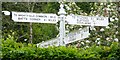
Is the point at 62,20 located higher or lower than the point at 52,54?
higher

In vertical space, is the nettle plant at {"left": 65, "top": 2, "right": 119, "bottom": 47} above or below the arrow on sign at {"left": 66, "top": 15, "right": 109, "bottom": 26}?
below

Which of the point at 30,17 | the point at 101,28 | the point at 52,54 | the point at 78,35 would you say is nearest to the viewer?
the point at 52,54

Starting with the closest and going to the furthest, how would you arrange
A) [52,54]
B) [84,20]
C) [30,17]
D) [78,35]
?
[52,54] → [30,17] → [78,35] → [84,20]

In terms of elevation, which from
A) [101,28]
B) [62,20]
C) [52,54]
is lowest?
[101,28]

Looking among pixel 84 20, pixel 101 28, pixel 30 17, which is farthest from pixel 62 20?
pixel 101 28

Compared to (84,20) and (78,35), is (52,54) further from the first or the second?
(84,20)

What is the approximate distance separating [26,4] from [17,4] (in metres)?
0.25

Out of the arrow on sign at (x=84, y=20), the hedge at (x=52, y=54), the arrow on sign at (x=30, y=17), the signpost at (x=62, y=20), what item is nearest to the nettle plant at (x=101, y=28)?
the arrow on sign at (x=84, y=20)

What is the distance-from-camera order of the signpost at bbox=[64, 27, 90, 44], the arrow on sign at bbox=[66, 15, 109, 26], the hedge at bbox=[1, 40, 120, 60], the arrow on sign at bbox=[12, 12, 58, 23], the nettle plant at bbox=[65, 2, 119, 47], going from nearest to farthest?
the hedge at bbox=[1, 40, 120, 60]
the arrow on sign at bbox=[12, 12, 58, 23]
the signpost at bbox=[64, 27, 90, 44]
the arrow on sign at bbox=[66, 15, 109, 26]
the nettle plant at bbox=[65, 2, 119, 47]

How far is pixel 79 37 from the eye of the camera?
19.0 ft

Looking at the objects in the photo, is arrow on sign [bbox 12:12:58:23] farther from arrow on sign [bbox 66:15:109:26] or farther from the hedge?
the hedge

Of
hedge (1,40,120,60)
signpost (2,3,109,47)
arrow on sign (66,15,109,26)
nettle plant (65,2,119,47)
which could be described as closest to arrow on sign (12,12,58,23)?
signpost (2,3,109,47)

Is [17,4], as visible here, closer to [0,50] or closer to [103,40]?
[103,40]

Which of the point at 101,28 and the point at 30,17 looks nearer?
the point at 30,17
